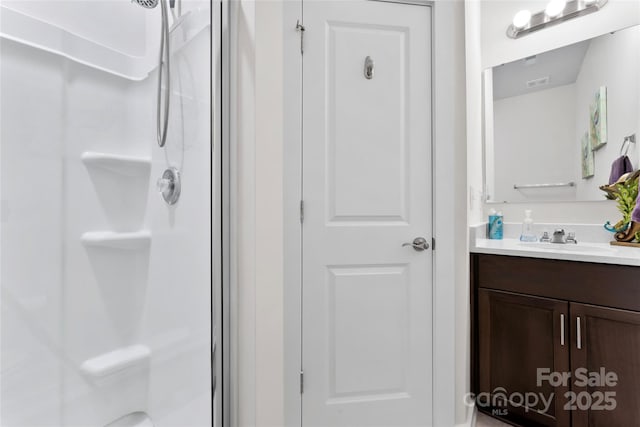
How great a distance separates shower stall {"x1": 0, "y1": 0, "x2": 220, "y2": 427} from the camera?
1.15 metres

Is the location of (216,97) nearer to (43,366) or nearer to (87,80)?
(87,80)

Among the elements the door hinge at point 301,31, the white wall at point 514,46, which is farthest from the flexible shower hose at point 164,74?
the white wall at point 514,46

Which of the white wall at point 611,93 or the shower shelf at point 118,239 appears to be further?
the white wall at point 611,93

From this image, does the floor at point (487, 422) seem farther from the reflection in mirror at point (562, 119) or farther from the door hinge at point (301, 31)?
the door hinge at point (301, 31)

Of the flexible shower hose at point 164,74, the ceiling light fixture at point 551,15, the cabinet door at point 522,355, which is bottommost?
the cabinet door at point 522,355

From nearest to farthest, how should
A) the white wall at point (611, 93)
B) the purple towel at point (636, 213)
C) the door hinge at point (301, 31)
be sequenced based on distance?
the door hinge at point (301, 31) < the purple towel at point (636, 213) < the white wall at point (611, 93)

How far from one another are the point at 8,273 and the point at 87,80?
0.68 metres

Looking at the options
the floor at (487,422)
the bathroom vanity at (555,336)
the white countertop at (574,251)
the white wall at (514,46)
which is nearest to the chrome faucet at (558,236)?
the white countertop at (574,251)

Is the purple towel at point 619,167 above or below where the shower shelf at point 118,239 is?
above

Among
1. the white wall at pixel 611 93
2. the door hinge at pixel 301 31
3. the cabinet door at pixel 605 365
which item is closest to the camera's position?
the cabinet door at pixel 605 365

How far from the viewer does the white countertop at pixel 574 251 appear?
1.41 m

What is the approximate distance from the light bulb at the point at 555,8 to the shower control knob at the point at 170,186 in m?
2.15

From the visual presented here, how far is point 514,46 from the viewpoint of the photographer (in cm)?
217

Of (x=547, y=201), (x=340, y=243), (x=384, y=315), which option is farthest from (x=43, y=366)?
(x=547, y=201)
